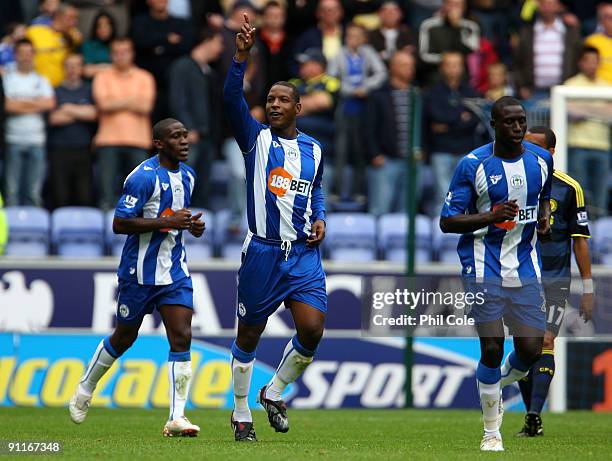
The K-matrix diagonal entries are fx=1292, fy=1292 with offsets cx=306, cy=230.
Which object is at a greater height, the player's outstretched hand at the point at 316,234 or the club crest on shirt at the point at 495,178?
the club crest on shirt at the point at 495,178

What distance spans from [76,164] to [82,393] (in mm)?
6011

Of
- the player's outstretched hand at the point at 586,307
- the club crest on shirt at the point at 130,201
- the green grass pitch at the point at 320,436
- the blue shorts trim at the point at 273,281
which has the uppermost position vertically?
the club crest on shirt at the point at 130,201

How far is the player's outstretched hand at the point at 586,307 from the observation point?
402 inches

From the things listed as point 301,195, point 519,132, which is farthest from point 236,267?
point 519,132

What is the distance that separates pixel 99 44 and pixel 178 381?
7.91 meters

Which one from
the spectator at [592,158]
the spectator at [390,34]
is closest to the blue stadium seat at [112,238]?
the spectator at [390,34]

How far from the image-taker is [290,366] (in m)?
9.51

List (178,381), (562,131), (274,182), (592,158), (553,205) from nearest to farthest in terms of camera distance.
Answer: (274,182), (178,381), (553,205), (562,131), (592,158)

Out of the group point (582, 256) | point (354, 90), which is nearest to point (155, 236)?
point (582, 256)

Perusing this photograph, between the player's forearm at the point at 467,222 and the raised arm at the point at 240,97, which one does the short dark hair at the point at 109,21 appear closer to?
the raised arm at the point at 240,97

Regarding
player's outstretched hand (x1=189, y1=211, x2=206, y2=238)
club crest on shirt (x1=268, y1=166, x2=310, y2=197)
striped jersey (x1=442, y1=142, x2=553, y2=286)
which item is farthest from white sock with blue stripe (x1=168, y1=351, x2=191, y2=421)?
striped jersey (x1=442, y1=142, x2=553, y2=286)

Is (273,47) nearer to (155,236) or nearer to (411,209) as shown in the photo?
(411,209)

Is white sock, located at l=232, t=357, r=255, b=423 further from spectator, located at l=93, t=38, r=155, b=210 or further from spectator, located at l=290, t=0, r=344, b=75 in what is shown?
spectator, located at l=290, t=0, r=344, b=75

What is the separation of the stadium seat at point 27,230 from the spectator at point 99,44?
212 centimetres
